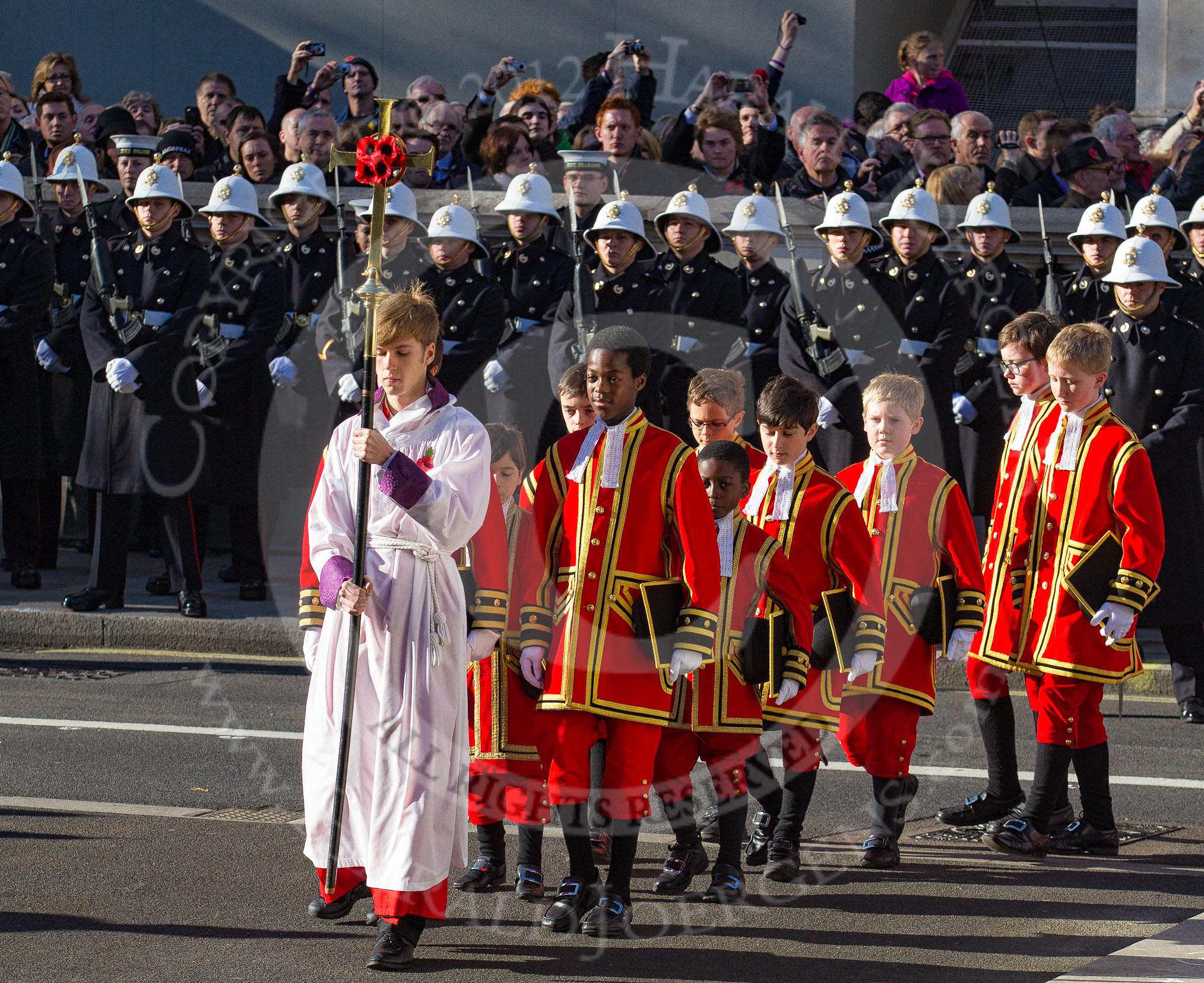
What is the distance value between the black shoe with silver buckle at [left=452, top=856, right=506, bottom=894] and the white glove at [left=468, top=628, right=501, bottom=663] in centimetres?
85

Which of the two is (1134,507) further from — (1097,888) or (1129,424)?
(1129,424)

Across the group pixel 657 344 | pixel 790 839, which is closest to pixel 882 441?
pixel 790 839

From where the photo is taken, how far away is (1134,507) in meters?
6.39

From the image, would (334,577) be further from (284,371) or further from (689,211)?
(284,371)

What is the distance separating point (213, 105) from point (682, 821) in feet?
30.6

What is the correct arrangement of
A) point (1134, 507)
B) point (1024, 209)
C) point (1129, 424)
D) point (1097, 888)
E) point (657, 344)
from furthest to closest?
point (1024, 209) → point (657, 344) → point (1129, 424) → point (1134, 507) → point (1097, 888)

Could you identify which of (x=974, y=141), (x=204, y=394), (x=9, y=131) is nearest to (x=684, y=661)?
(x=204, y=394)

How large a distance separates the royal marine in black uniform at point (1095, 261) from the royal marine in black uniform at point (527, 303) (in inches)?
108

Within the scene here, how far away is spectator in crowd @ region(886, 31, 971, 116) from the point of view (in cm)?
1361

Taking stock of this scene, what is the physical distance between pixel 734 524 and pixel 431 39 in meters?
13.0

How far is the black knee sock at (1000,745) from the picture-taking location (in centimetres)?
670

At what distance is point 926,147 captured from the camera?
39.1 ft

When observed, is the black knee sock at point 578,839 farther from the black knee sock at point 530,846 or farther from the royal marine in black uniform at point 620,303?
the royal marine in black uniform at point 620,303

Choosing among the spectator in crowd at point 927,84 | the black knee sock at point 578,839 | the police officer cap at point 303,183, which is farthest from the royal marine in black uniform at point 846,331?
the black knee sock at point 578,839
